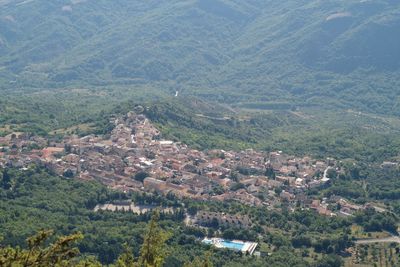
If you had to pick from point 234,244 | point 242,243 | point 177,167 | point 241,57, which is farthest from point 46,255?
point 241,57

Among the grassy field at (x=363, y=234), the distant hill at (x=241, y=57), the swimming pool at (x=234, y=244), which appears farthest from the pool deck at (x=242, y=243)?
the distant hill at (x=241, y=57)

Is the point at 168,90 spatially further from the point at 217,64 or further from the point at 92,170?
the point at 92,170

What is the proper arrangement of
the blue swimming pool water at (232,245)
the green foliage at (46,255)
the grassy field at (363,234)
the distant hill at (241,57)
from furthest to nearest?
1. the distant hill at (241,57)
2. the grassy field at (363,234)
3. the blue swimming pool water at (232,245)
4. the green foliage at (46,255)

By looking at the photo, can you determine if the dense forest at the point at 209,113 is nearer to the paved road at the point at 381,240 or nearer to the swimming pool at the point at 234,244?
the swimming pool at the point at 234,244

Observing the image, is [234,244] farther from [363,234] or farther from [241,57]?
[241,57]

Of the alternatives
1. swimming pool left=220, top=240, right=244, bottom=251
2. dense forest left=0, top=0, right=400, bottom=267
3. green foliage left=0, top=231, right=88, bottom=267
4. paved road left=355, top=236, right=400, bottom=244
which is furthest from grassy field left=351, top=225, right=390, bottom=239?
green foliage left=0, top=231, right=88, bottom=267

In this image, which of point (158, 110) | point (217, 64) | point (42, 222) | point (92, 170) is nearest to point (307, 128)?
point (158, 110)
